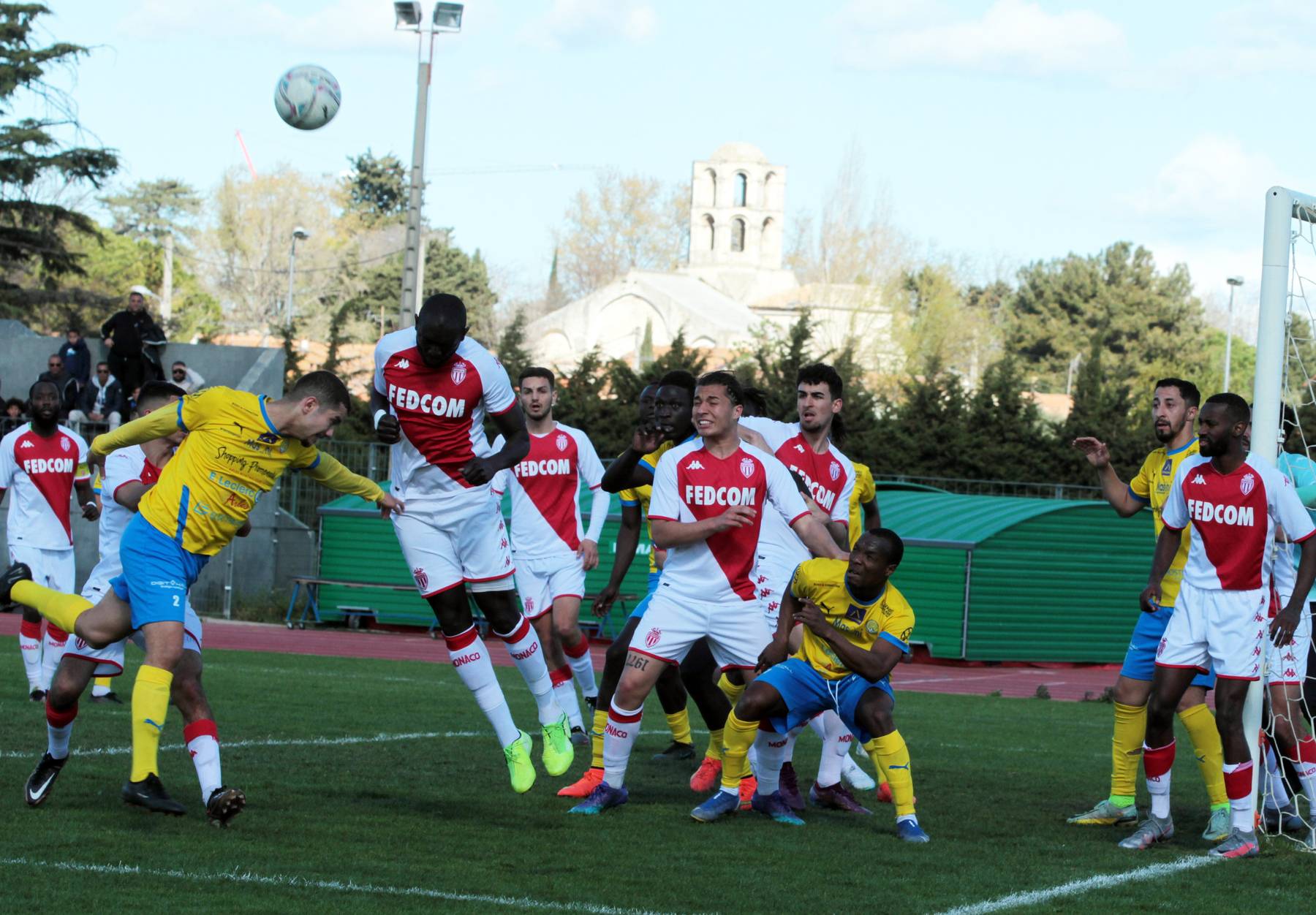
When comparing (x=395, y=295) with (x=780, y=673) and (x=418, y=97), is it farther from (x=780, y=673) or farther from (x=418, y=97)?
(x=780, y=673)

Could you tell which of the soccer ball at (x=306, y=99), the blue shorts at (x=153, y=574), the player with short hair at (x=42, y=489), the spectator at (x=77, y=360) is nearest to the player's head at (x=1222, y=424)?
the blue shorts at (x=153, y=574)

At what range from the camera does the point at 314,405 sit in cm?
709

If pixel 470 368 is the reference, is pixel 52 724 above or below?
below

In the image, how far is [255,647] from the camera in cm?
1873

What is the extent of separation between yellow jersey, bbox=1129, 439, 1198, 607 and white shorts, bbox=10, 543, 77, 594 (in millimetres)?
8670

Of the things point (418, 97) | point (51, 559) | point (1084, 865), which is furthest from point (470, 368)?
point (418, 97)

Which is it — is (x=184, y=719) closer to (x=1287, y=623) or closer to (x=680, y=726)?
(x=680, y=726)

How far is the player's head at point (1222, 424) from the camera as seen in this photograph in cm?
734

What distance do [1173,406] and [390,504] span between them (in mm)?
3999

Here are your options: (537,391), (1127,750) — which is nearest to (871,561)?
(1127,750)

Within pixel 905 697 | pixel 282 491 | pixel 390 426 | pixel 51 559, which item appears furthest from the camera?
pixel 282 491

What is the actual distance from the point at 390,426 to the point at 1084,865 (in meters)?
3.72

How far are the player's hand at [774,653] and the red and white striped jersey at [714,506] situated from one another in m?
0.36

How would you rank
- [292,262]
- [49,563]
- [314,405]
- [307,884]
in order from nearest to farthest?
1. [307,884]
2. [314,405]
3. [49,563]
4. [292,262]
